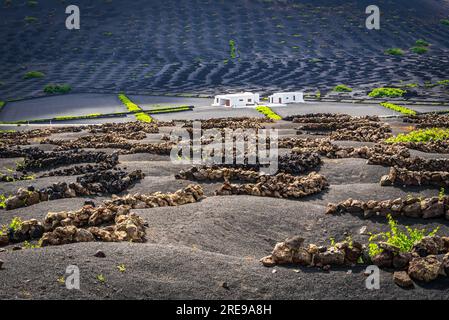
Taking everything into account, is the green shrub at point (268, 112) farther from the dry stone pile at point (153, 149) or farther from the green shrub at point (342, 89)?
the dry stone pile at point (153, 149)

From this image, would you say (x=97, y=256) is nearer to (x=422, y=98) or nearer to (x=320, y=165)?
(x=320, y=165)

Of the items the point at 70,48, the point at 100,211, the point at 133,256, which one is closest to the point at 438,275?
the point at 133,256

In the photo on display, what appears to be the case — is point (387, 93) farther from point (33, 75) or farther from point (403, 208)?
point (403, 208)

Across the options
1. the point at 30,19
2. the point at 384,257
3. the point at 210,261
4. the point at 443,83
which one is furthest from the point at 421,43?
the point at 210,261

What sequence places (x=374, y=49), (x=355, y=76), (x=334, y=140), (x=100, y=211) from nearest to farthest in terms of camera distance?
(x=100, y=211) < (x=334, y=140) < (x=355, y=76) < (x=374, y=49)

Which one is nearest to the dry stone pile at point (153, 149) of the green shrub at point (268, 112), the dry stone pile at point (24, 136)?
the dry stone pile at point (24, 136)

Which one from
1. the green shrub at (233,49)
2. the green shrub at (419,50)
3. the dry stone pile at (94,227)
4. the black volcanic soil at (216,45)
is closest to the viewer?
the dry stone pile at (94,227)
